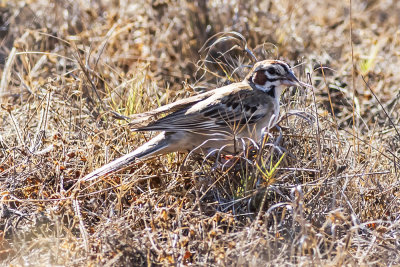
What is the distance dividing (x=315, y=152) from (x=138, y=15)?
3426mm

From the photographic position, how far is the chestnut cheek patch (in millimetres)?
5242

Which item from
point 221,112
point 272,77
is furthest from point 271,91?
point 221,112

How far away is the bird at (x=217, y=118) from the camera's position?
482 centimetres

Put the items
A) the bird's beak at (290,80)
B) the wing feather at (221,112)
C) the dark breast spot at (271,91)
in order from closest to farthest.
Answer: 1. the wing feather at (221,112)
2. the bird's beak at (290,80)
3. the dark breast spot at (271,91)

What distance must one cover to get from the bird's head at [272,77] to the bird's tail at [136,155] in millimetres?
917

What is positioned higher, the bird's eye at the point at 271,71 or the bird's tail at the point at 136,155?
the bird's eye at the point at 271,71

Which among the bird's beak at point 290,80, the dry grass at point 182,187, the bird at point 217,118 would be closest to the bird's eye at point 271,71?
the bird at point 217,118

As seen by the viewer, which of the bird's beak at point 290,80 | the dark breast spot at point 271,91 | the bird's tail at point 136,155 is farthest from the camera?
the dark breast spot at point 271,91

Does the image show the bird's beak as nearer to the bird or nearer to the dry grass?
the bird

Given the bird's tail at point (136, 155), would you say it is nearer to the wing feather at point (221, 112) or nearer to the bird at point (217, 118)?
the bird at point (217, 118)

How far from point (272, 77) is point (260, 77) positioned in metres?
0.10

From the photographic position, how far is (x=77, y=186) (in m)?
4.63

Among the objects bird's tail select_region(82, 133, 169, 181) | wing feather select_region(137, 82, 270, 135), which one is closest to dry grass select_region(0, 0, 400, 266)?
Answer: bird's tail select_region(82, 133, 169, 181)

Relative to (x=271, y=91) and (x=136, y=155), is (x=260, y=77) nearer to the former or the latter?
(x=271, y=91)
